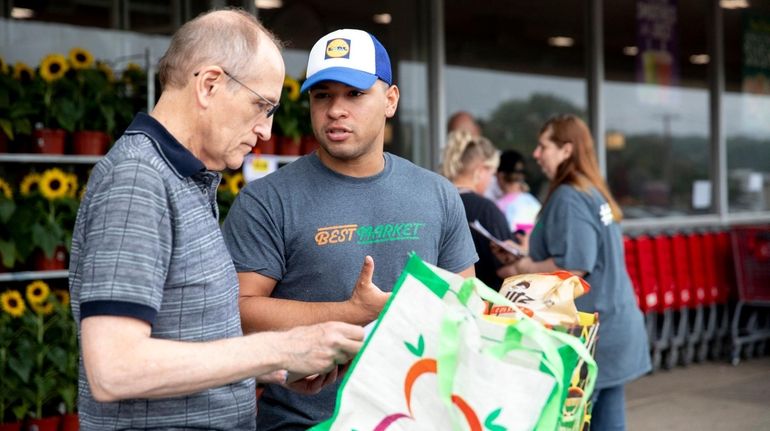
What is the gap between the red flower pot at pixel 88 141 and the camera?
583cm

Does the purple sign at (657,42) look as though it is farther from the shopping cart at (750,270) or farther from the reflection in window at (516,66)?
the shopping cart at (750,270)

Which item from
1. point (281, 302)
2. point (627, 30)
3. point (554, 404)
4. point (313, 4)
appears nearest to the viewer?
point (554, 404)

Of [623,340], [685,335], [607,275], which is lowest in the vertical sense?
[685,335]

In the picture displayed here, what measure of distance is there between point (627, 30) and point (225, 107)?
8.36m

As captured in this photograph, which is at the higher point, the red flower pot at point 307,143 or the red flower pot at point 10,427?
the red flower pot at point 307,143

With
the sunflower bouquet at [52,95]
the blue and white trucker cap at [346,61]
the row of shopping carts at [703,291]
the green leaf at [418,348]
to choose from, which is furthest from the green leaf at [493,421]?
the row of shopping carts at [703,291]

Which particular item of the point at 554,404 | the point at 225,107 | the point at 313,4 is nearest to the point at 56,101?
the point at 313,4

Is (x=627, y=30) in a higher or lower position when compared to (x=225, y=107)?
higher

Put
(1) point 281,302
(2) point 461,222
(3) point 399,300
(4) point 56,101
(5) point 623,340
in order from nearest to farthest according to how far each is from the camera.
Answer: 1. (3) point 399,300
2. (1) point 281,302
3. (2) point 461,222
4. (5) point 623,340
5. (4) point 56,101

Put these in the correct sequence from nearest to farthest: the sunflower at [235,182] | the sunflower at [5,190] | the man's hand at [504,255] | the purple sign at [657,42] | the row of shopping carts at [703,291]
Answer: the man's hand at [504,255] → the sunflower at [5,190] → the sunflower at [235,182] → the row of shopping carts at [703,291] → the purple sign at [657,42]

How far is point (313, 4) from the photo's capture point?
7.64m

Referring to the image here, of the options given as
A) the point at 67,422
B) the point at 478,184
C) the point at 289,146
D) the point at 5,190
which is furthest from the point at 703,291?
the point at 5,190

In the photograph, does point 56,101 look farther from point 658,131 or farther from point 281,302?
point 658,131

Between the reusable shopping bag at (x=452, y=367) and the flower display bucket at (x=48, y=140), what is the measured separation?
4.23 m
